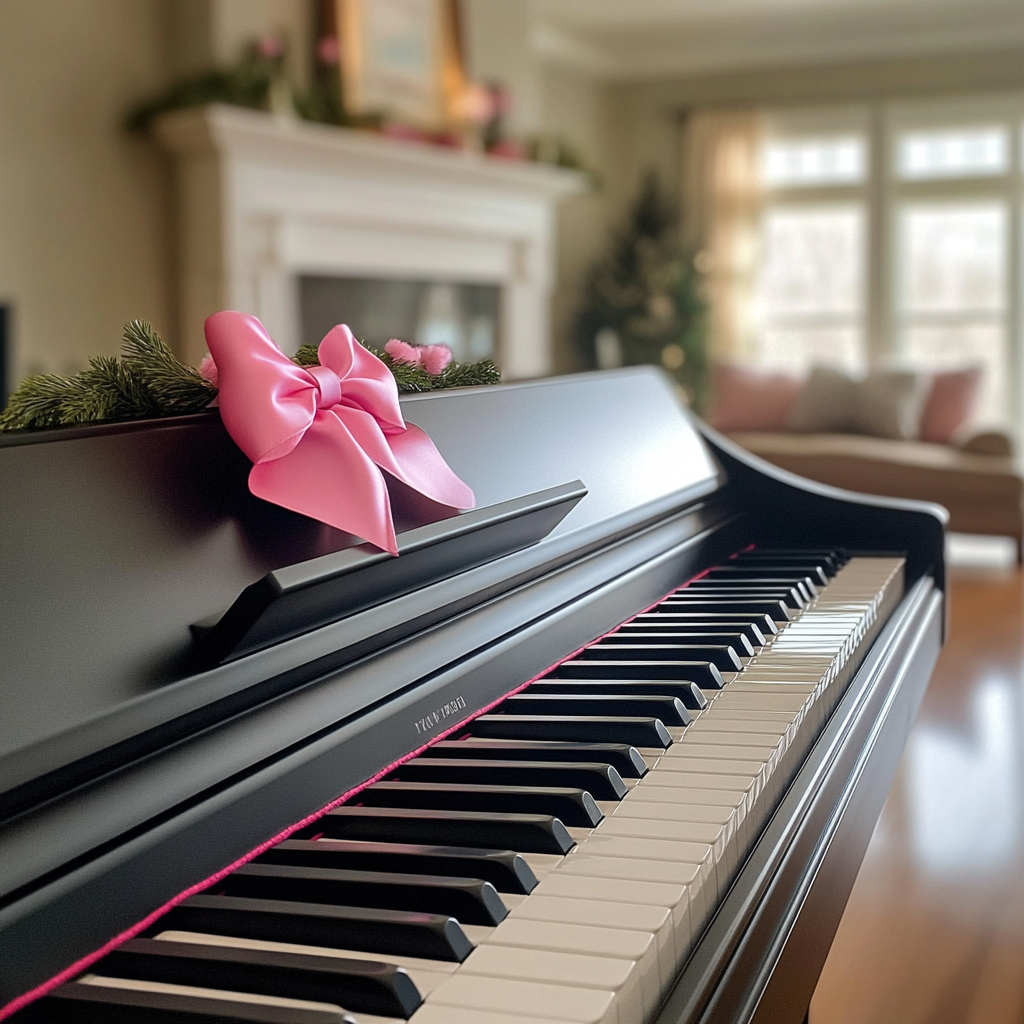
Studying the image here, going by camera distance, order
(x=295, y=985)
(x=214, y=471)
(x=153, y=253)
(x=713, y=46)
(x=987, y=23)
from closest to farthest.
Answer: (x=295, y=985)
(x=214, y=471)
(x=153, y=253)
(x=987, y=23)
(x=713, y=46)

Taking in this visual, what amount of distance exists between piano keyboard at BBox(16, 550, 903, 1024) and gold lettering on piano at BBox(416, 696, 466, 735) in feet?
0.06

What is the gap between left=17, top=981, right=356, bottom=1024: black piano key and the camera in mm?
576

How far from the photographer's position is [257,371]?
0.91 metres

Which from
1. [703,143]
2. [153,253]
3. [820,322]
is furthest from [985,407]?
[153,253]

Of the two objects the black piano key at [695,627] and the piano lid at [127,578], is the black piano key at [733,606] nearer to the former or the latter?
Answer: the black piano key at [695,627]

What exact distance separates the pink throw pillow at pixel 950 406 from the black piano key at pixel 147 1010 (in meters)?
6.47

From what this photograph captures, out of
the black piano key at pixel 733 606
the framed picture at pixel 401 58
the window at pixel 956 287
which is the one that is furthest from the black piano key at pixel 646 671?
the window at pixel 956 287

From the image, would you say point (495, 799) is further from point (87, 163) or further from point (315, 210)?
point (315, 210)

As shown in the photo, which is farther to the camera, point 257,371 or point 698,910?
point 257,371

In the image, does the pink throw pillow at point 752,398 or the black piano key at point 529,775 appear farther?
the pink throw pillow at point 752,398

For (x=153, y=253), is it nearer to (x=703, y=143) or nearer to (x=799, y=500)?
(x=799, y=500)

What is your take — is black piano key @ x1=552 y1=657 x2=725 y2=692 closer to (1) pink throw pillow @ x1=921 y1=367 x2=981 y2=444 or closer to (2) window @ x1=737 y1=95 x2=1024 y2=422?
(1) pink throw pillow @ x1=921 y1=367 x2=981 y2=444

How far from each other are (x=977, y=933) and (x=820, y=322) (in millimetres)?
7151

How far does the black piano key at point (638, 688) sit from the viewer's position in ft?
3.58
